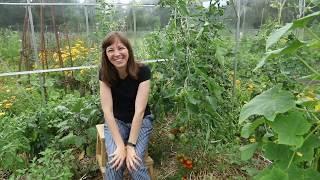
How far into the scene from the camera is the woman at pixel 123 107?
231 centimetres

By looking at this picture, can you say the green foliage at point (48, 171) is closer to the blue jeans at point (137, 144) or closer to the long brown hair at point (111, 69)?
the blue jeans at point (137, 144)

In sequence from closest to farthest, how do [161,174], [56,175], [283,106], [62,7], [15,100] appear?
[283,106] < [56,175] < [161,174] < [15,100] < [62,7]

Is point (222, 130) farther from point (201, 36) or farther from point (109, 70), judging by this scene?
point (109, 70)

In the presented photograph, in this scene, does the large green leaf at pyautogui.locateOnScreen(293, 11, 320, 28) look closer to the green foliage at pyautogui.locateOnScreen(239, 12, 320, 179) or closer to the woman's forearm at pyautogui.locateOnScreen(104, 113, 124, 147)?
the green foliage at pyautogui.locateOnScreen(239, 12, 320, 179)

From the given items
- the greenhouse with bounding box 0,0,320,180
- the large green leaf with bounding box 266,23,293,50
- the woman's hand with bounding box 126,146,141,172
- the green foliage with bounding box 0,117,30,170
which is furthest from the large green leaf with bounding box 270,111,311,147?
the green foliage with bounding box 0,117,30,170

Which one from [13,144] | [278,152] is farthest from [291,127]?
[13,144]

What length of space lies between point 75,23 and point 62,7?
9.7 inches

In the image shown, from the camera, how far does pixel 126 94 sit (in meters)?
2.54

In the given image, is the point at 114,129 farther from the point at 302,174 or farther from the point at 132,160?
the point at 302,174

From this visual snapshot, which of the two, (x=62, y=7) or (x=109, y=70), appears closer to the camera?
(x=109, y=70)

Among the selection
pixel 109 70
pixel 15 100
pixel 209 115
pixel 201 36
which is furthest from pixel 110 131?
pixel 15 100

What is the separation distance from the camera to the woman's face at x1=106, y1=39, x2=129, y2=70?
241cm

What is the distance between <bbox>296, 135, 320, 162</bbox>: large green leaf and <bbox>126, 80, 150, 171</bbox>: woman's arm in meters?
1.30

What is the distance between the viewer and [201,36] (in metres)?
2.47
